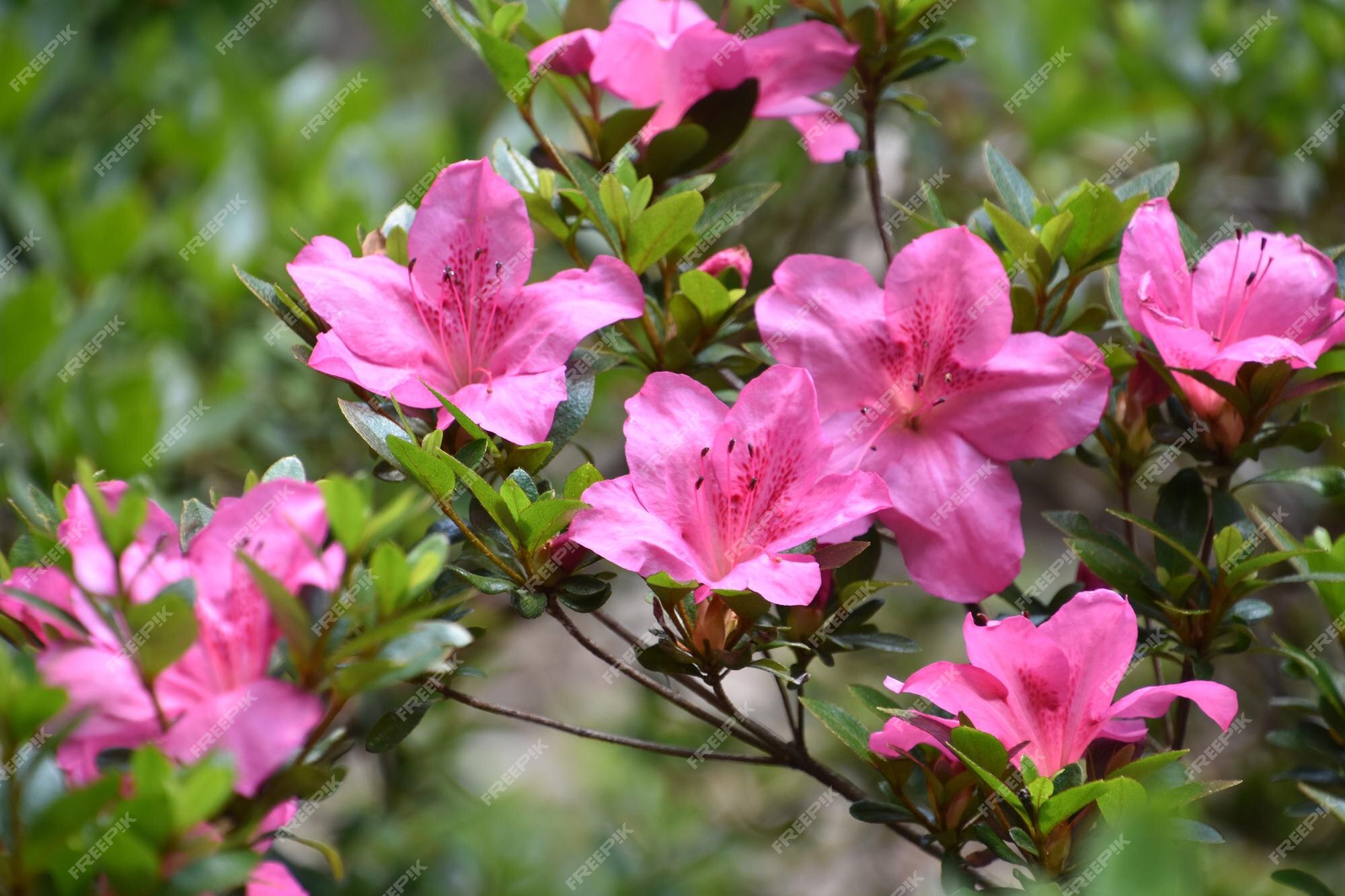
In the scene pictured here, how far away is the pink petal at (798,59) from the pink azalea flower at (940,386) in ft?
0.75

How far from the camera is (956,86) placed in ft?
8.50

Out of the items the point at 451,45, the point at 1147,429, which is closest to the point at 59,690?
the point at 1147,429

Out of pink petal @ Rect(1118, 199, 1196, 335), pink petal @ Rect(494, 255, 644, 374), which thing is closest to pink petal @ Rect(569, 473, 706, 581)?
pink petal @ Rect(494, 255, 644, 374)

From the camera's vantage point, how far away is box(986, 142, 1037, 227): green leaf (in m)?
1.07

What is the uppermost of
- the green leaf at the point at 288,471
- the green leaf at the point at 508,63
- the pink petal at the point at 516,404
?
the green leaf at the point at 508,63

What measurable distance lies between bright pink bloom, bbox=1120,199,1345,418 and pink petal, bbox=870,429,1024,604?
0.17 meters

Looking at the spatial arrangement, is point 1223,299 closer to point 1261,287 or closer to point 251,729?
point 1261,287

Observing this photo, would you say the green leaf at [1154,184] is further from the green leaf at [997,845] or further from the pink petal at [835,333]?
the green leaf at [997,845]

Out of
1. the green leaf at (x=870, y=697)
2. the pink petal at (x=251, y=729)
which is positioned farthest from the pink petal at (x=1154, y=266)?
the pink petal at (x=251, y=729)

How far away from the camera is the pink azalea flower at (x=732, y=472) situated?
0.87 m

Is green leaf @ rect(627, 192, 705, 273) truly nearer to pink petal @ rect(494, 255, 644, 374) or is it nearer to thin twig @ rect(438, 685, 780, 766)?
pink petal @ rect(494, 255, 644, 374)

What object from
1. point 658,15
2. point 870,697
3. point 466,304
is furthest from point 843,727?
point 658,15

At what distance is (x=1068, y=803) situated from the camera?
78 cm

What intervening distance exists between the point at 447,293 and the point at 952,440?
0.42 m
